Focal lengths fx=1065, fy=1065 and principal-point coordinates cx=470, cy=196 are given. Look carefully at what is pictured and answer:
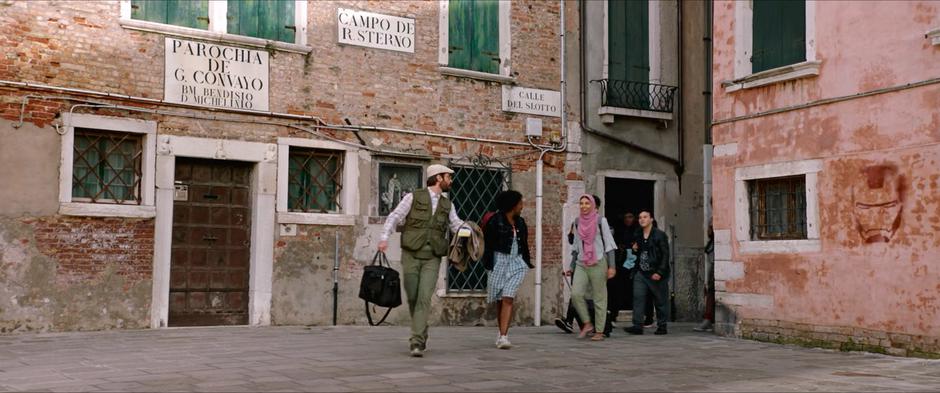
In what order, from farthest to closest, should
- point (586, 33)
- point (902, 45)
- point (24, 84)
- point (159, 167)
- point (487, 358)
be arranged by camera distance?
point (586, 33) → point (159, 167) → point (24, 84) → point (902, 45) → point (487, 358)

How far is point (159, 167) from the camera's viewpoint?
12469 mm

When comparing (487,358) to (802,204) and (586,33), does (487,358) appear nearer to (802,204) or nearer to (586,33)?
(802,204)

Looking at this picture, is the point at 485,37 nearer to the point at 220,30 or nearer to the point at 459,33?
the point at 459,33

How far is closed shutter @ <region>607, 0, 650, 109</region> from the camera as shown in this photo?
650 inches

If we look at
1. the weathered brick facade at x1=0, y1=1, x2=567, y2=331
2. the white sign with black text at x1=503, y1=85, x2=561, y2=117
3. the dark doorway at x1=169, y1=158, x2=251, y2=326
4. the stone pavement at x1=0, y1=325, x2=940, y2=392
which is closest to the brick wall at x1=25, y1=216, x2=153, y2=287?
the weathered brick facade at x1=0, y1=1, x2=567, y2=331

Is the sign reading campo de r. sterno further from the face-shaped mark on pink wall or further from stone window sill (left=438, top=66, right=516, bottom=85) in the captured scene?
the face-shaped mark on pink wall

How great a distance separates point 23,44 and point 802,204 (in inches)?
346

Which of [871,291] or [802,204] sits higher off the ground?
[802,204]

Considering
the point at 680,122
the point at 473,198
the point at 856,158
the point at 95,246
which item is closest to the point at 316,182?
the point at 473,198

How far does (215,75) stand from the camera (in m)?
12.9

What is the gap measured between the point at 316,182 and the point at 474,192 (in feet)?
8.02

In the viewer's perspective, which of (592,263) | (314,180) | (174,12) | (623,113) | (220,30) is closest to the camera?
(592,263)

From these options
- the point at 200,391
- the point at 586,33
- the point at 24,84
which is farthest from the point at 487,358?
the point at 586,33

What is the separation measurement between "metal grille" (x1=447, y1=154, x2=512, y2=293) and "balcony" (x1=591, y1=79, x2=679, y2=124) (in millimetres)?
2017
